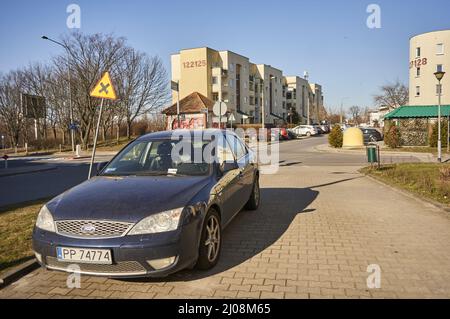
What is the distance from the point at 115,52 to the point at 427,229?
124 ft

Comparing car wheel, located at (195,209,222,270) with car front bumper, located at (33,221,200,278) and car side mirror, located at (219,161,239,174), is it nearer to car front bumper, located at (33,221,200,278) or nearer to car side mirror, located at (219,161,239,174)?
car front bumper, located at (33,221,200,278)

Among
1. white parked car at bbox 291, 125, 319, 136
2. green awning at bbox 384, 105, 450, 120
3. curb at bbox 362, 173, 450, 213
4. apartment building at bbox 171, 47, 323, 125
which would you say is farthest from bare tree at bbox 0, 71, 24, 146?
curb at bbox 362, 173, 450, 213

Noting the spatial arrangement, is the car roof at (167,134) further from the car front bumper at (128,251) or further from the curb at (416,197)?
the curb at (416,197)

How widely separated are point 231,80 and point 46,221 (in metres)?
61.5

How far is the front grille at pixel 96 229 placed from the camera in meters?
3.66

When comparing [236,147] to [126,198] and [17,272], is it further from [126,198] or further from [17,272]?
[17,272]

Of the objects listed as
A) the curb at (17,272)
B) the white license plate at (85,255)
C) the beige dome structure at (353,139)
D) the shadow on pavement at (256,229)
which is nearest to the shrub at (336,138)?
the beige dome structure at (353,139)

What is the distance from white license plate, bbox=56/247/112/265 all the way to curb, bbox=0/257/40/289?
0.94m

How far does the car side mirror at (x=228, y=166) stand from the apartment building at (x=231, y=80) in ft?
148

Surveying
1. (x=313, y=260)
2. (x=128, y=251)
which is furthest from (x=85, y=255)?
(x=313, y=260)

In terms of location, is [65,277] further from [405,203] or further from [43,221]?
[405,203]

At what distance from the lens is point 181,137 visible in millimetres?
5723

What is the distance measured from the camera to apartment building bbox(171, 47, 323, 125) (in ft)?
198

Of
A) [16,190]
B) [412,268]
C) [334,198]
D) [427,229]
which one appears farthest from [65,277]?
[16,190]
